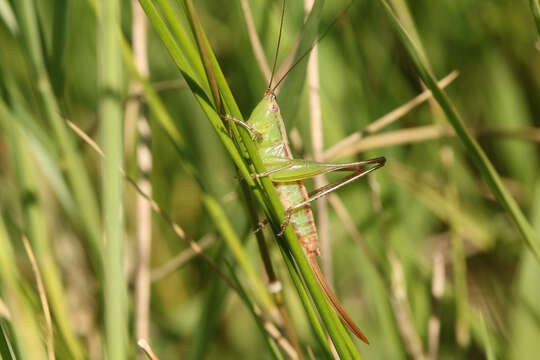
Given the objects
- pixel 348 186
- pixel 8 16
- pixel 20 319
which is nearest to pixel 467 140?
pixel 348 186

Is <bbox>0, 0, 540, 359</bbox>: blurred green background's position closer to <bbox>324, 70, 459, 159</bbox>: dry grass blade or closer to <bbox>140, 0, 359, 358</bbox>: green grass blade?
<bbox>324, 70, 459, 159</bbox>: dry grass blade

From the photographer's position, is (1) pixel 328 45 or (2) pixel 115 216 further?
(1) pixel 328 45

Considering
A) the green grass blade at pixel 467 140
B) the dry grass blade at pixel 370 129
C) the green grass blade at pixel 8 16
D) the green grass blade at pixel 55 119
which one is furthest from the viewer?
the dry grass blade at pixel 370 129

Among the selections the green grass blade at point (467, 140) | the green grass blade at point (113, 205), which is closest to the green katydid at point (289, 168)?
the green grass blade at point (467, 140)

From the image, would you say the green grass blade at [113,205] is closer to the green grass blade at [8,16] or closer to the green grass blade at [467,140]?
the green grass blade at [8,16]

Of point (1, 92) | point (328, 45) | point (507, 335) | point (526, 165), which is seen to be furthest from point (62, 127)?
point (526, 165)

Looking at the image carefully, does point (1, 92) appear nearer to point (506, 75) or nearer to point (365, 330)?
point (365, 330)
